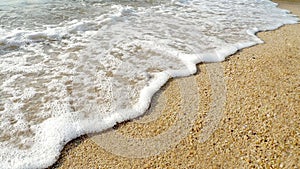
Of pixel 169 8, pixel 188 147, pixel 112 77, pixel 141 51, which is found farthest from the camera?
pixel 169 8

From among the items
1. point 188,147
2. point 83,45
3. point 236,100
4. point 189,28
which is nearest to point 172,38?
point 189,28

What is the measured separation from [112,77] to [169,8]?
14.1 feet

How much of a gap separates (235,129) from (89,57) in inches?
96.7

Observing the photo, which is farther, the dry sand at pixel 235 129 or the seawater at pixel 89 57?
the seawater at pixel 89 57

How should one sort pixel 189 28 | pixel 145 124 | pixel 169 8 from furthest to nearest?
pixel 169 8, pixel 189 28, pixel 145 124

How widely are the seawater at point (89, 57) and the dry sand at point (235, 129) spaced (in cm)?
25

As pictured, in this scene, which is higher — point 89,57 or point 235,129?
point 89,57

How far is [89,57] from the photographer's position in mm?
3969

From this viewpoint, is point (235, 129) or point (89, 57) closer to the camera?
point (235, 129)

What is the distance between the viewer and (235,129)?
2535 millimetres

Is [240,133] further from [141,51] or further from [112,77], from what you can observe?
[141,51]

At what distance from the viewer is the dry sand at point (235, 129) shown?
2.22m

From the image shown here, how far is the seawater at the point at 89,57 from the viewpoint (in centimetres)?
262

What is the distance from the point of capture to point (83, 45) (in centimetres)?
442
